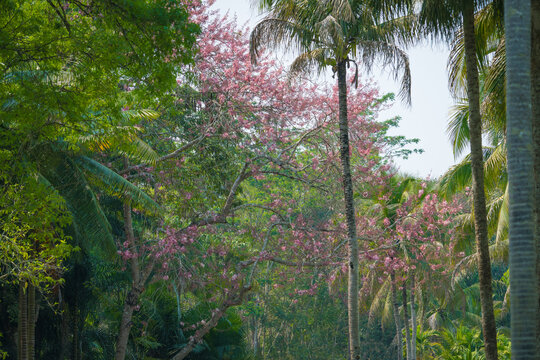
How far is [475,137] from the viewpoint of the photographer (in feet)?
32.3

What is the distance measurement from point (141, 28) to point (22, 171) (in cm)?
292

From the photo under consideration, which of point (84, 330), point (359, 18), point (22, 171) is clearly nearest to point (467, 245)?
point (359, 18)

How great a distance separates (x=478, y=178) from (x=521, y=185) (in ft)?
13.2

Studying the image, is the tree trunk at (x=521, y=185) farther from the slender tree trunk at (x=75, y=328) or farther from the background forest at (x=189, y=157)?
the slender tree trunk at (x=75, y=328)

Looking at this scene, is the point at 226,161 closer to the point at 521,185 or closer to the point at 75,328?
the point at 75,328

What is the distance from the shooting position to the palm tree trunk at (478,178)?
30.8 feet

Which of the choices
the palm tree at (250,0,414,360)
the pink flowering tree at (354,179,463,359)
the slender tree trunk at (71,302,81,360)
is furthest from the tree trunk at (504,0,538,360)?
the slender tree trunk at (71,302,81,360)

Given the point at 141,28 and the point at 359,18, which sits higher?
the point at 359,18

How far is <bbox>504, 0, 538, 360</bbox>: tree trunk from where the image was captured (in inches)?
229

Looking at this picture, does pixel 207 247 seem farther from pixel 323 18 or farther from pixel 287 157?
pixel 323 18

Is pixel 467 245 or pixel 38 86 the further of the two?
pixel 467 245

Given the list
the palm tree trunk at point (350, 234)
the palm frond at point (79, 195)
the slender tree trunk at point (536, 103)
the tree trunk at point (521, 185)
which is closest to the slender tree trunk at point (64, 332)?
the palm frond at point (79, 195)

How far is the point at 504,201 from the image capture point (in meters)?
17.1

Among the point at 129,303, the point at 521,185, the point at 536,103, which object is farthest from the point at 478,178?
the point at 129,303
